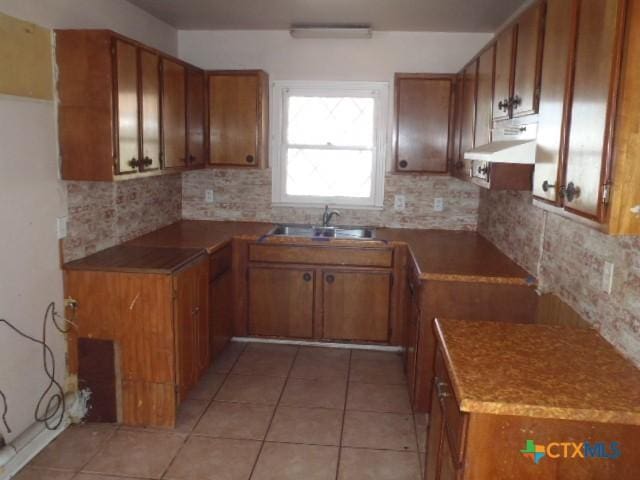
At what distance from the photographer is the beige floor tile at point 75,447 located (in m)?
2.68

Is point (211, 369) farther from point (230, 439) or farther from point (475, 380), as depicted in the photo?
point (475, 380)

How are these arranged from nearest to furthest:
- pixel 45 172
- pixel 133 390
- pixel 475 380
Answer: pixel 475 380 < pixel 45 172 < pixel 133 390

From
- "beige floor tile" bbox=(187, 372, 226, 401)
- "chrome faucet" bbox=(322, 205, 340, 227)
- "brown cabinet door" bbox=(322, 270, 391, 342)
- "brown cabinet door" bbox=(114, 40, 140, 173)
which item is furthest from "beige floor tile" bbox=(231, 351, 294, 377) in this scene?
"brown cabinet door" bbox=(114, 40, 140, 173)

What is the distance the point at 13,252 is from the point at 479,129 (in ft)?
8.28

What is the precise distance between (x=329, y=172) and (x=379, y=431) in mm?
2230

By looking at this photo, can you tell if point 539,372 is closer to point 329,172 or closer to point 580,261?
point 580,261

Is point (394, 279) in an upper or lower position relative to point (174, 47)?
lower

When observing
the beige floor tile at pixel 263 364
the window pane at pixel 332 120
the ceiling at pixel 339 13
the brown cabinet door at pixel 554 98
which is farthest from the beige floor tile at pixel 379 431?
the ceiling at pixel 339 13

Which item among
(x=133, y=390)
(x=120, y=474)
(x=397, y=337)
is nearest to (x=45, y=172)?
(x=133, y=390)

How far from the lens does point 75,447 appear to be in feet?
9.23

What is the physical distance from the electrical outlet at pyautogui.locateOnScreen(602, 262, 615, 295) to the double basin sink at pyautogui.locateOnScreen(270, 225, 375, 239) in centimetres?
224

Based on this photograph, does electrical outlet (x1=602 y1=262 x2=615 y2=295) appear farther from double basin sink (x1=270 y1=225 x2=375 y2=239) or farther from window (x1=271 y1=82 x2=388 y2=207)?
window (x1=271 y1=82 x2=388 y2=207)

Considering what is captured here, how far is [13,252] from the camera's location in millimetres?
2592

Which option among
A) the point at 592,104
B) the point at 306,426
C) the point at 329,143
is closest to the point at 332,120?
the point at 329,143
